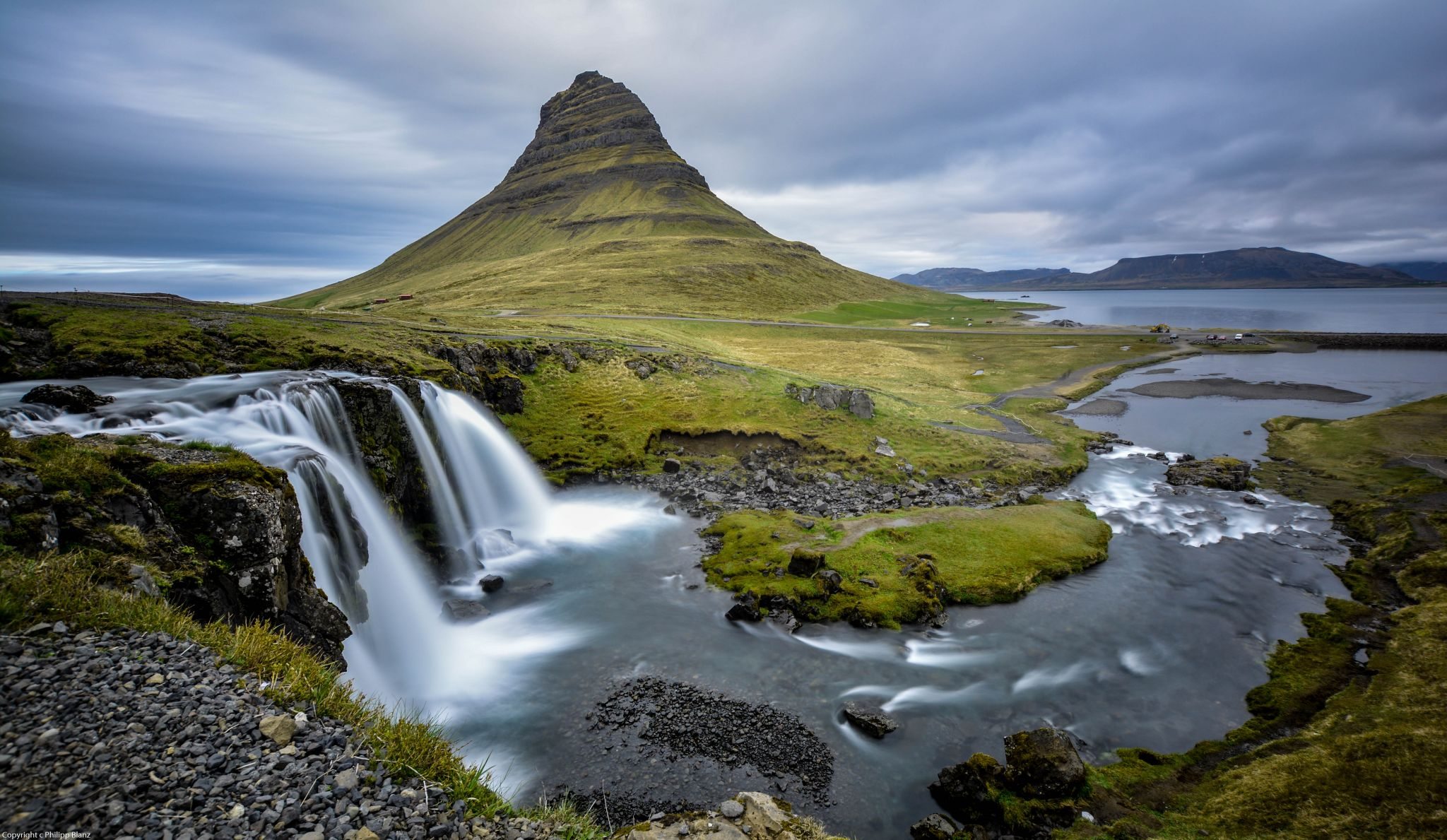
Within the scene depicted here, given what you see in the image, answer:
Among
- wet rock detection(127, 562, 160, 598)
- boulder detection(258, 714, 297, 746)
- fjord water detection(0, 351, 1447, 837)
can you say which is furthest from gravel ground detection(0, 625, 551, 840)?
fjord water detection(0, 351, 1447, 837)

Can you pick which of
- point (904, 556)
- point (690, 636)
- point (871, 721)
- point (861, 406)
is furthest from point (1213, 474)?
point (690, 636)

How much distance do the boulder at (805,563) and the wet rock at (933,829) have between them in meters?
10.7

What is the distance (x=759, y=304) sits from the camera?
149m

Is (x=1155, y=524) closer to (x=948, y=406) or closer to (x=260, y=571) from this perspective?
(x=948, y=406)

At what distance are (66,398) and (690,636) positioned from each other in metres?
22.8

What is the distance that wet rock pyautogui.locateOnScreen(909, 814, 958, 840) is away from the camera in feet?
42.0

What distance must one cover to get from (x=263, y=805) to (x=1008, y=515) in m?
29.8

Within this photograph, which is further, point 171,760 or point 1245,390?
point 1245,390

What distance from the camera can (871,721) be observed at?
52.9ft

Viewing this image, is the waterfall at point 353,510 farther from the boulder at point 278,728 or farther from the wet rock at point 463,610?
the boulder at point 278,728

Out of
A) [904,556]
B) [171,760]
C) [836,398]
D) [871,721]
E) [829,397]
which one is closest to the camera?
[171,760]

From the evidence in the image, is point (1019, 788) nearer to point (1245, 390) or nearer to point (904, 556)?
point (904, 556)

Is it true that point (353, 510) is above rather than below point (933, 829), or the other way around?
above

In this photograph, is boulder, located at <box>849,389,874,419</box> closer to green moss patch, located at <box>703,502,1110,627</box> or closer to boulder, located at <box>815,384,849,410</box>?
boulder, located at <box>815,384,849,410</box>
